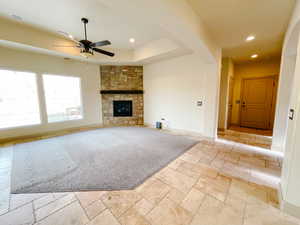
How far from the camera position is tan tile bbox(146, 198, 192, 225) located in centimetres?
132

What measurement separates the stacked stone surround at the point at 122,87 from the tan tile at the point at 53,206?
4259mm

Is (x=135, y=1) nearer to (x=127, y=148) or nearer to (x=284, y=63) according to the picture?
(x=127, y=148)

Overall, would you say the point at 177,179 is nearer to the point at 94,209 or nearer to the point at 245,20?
the point at 94,209

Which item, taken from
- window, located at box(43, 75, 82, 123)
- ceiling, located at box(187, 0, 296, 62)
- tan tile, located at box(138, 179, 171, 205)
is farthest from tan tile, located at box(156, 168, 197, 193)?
window, located at box(43, 75, 82, 123)

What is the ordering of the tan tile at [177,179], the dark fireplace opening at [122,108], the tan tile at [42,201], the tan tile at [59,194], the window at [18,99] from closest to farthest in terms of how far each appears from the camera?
the tan tile at [42,201], the tan tile at [59,194], the tan tile at [177,179], the window at [18,99], the dark fireplace opening at [122,108]

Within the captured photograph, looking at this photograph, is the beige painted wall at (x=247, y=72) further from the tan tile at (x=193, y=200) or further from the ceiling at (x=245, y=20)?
the tan tile at (x=193, y=200)

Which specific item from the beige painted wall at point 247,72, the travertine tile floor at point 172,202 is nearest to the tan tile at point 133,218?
the travertine tile floor at point 172,202

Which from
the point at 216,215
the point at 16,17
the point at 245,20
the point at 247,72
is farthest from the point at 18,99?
the point at 247,72

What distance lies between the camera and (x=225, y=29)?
2.82 m

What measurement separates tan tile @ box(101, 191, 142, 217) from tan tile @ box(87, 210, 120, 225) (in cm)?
5

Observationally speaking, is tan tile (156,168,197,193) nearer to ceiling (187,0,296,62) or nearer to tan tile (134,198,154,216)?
tan tile (134,198,154,216)

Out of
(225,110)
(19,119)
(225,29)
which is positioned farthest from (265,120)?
(19,119)

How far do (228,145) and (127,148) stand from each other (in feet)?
9.00

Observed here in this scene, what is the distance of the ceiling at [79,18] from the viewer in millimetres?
2379
